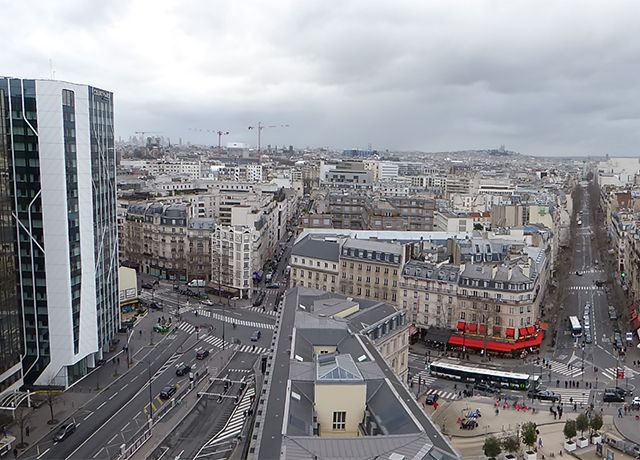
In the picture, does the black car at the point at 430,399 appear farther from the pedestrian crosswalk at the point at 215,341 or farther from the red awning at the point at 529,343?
the pedestrian crosswalk at the point at 215,341

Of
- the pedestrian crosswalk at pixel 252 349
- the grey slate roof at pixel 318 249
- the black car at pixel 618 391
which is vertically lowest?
the black car at pixel 618 391

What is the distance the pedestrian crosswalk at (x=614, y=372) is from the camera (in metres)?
69.7

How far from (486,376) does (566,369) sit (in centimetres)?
1239

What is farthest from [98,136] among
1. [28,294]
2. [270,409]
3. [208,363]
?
[270,409]

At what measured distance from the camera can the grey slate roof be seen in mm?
91312

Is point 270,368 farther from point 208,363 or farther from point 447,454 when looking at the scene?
point 208,363

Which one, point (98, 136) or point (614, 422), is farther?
point (98, 136)

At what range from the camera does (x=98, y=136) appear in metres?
65.6

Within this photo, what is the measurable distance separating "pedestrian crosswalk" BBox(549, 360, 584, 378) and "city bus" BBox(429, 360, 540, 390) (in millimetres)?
4223

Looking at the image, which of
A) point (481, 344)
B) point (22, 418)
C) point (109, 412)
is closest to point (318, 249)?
point (481, 344)

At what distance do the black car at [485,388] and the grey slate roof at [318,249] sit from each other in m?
30.7

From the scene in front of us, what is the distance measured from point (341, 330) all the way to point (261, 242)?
6132 cm

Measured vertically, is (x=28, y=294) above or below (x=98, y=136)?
below

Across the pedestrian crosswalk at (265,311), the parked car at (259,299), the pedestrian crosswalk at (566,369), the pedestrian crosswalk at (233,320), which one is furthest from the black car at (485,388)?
the parked car at (259,299)
